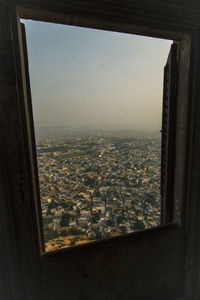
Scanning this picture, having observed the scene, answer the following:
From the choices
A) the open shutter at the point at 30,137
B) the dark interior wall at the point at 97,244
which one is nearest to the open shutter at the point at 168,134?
the dark interior wall at the point at 97,244

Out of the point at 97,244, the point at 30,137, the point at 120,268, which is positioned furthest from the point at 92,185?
the point at 120,268

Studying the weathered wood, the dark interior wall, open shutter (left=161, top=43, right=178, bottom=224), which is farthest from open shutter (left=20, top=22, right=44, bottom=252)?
open shutter (left=161, top=43, right=178, bottom=224)

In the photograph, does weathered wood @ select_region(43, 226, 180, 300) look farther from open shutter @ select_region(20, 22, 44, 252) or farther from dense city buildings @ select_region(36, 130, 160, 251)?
open shutter @ select_region(20, 22, 44, 252)

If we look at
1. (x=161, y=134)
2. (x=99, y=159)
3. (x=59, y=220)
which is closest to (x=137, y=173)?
(x=99, y=159)

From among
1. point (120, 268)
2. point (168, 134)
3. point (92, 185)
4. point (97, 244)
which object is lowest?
point (120, 268)

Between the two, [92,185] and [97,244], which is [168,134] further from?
[97,244]

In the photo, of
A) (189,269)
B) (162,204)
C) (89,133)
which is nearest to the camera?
(89,133)

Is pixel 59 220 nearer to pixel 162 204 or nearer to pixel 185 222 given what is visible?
pixel 162 204
